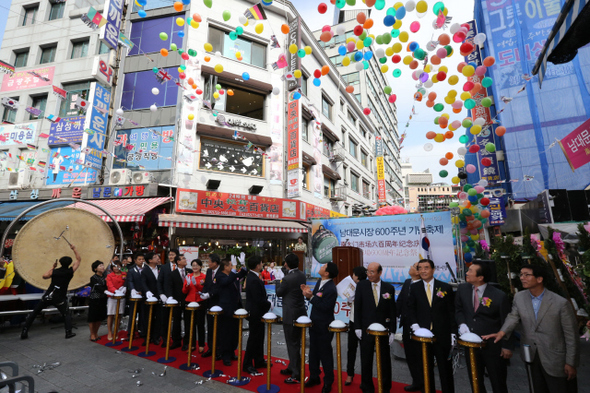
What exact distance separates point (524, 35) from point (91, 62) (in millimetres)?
20573

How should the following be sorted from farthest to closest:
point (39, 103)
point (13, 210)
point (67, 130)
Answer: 1. point (39, 103)
2. point (67, 130)
3. point (13, 210)

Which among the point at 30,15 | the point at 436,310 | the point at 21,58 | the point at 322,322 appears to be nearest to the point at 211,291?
the point at 322,322

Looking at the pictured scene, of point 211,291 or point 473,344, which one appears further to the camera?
point 211,291

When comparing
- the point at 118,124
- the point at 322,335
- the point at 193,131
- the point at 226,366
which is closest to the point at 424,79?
the point at 322,335

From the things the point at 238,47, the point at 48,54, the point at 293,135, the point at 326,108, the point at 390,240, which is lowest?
the point at 390,240

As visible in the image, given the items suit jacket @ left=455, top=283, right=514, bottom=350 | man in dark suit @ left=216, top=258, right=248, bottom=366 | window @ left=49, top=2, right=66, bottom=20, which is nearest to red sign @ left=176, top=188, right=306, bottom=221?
man in dark suit @ left=216, top=258, right=248, bottom=366

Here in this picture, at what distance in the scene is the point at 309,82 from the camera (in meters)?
20.1

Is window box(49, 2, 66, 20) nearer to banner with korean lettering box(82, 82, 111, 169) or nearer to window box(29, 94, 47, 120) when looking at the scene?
window box(29, 94, 47, 120)

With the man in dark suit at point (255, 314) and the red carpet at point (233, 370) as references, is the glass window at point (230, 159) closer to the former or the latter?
the red carpet at point (233, 370)

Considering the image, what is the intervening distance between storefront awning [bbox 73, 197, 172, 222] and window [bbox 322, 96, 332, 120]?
44.3 feet

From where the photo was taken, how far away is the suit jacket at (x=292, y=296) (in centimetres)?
459

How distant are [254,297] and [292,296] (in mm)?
787

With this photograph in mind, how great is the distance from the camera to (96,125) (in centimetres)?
1368

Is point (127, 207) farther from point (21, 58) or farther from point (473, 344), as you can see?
point (21, 58)
